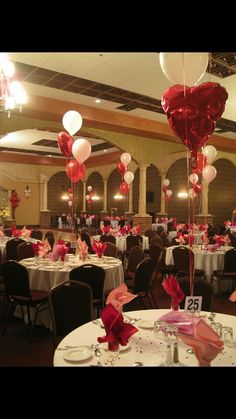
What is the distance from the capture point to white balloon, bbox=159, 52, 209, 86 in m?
3.02

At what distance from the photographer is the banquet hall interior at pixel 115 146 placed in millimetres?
3226

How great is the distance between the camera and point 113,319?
180 centimetres

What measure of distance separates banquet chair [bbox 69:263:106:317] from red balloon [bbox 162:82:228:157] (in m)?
1.77

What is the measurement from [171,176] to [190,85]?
1406 cm

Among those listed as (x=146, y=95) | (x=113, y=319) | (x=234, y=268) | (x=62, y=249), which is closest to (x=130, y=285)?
(x=62, y=249)

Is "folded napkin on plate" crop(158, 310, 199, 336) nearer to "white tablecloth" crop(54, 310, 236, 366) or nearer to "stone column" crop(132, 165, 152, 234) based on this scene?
"white tablecloth" crop(54, 310, 236, 366)

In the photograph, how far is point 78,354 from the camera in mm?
1952

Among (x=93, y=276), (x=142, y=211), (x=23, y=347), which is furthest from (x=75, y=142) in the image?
(x=142, y=211)

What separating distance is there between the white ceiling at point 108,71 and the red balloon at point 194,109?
303 cm

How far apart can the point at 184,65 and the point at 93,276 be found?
2.39 m

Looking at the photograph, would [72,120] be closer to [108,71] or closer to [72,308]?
[108,71]
